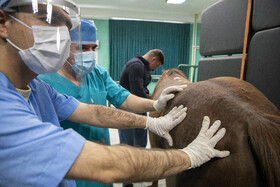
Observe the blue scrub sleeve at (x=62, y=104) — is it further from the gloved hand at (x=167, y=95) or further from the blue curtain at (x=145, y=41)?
the blue curtain at (x=145, y=41)

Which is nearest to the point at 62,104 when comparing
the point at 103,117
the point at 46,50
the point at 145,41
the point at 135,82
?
the point at 103,117

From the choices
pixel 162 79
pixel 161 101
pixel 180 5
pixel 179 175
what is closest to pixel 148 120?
pixel 161 101

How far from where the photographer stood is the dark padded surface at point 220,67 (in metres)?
1.11

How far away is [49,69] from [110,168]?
0.46 m

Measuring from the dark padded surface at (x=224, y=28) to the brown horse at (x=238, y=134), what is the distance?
0.50 meters

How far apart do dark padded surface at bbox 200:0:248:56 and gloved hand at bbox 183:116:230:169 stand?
71cm

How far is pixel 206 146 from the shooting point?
611mm

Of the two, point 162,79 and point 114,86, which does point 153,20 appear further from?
point 114,86

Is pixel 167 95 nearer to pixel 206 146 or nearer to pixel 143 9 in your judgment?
pixel 206 146

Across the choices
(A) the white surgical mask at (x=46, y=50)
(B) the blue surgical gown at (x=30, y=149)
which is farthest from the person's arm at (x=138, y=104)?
(B) the blue surgical gown at (x=30, y=149)

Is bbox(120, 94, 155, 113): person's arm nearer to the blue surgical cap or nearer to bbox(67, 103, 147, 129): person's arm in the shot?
bbox(67, 103, 147, 129): person's arm

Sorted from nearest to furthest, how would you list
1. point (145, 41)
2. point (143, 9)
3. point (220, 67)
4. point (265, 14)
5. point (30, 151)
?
point (30, 151) < point (265, 14) < point (220, 67) < point (143, 9) < point (145, 41)

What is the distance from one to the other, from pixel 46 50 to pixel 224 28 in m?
1.13

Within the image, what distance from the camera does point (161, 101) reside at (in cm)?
106
